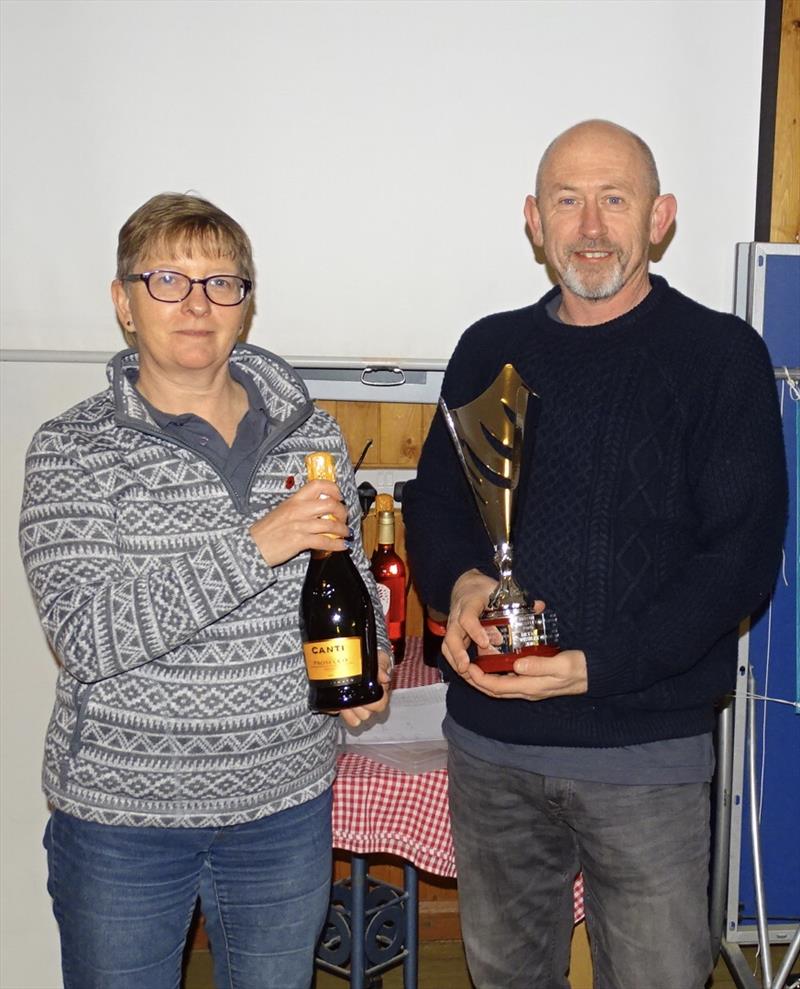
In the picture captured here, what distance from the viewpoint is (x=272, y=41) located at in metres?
2.30

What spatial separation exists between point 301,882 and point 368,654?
12.7 inches

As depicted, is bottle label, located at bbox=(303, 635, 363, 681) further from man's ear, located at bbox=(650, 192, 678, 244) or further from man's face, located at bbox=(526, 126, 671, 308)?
man's ear, located at bbox=(650, 192, 678, 244)

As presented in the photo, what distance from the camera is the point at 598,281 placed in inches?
67.1

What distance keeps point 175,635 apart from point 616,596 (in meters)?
0.61

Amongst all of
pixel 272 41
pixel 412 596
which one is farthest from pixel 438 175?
pixel 412 596

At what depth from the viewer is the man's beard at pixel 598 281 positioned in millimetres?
1700

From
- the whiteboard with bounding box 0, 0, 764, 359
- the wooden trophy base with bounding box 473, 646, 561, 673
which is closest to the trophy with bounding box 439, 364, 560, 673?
the wooden trophy base with bounding box 473, 646, 561, 673

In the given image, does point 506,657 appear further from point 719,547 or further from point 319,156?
point 319,156

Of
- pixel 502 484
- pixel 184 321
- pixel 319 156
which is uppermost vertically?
pixel 319 156

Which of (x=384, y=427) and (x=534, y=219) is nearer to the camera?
(x=534, y=219)

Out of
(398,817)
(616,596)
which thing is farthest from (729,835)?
(616,596)

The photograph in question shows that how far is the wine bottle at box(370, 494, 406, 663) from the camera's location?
2.34 meters

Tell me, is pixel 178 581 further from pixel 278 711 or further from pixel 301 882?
pixel 301 882

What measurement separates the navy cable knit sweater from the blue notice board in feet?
2.43
